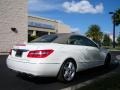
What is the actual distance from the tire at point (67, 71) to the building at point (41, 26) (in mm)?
36400

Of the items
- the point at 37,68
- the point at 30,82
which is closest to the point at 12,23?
the point at 30,82

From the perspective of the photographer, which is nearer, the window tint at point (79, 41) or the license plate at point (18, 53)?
the license plate at point (18, 53)

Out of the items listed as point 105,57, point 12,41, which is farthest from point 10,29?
point 105,57

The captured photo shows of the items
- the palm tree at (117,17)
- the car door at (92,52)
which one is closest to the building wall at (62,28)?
the palm tree at (117,17)

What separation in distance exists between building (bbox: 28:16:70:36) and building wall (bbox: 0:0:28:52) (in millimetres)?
21079

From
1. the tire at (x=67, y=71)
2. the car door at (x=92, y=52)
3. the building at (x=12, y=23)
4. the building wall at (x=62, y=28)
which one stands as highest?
the building wall at (x=62, y=28)

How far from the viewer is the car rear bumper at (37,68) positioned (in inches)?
256

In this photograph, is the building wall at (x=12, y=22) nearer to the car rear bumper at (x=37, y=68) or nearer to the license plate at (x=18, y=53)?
the license plate at (x=18, y=53)

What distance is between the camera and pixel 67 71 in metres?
7.23

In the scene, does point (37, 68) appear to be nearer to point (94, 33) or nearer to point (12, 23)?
point (12, 23)

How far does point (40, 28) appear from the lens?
46.6 m

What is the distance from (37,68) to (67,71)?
3.66 feet

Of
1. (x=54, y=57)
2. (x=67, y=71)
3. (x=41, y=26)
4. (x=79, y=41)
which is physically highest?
(x=41, y=26)

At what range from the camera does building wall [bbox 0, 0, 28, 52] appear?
67.2ft
